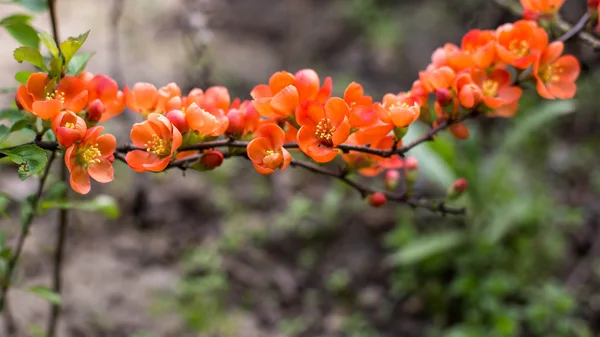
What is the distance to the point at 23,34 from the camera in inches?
35.8

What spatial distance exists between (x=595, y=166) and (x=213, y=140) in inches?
120

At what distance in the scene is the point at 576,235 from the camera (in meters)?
2.79

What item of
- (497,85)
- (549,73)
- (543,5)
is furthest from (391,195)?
(543,5)

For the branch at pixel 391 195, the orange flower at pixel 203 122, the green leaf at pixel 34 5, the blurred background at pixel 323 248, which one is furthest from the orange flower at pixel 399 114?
the blurred background at pixel 323 248

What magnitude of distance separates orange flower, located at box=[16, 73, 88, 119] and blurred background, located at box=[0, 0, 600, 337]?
1283mm

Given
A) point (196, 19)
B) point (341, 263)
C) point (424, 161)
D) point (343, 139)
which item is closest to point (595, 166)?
point (424, 161)

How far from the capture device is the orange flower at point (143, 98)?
86cm

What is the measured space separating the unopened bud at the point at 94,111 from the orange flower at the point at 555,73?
0.73 meters

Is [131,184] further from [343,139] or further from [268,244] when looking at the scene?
[343,139]

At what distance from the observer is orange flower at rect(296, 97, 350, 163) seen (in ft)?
2.54

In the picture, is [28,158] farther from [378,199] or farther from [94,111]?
[378,199]

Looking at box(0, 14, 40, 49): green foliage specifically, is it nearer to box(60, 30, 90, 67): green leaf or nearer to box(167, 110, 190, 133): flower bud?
box(60, 30, 90, 67): green leaf

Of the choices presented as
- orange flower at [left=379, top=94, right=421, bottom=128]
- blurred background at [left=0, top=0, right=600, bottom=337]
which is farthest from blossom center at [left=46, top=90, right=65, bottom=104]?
blurred background at [left=0, top=0, right=600, bottom=337]

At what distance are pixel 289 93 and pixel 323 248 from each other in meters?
1.89
